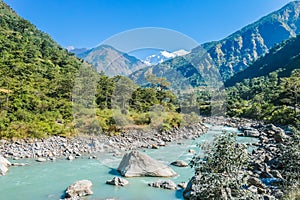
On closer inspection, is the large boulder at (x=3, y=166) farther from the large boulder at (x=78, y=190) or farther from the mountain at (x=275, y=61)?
the mountain at (x=275, y=61)

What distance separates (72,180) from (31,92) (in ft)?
54.3

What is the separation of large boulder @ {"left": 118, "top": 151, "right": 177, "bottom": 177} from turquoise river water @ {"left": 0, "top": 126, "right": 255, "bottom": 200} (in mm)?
354

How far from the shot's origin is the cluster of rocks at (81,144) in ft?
55.3

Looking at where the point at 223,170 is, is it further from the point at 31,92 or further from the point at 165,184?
the point at 31,92

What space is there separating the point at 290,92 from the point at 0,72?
36.1 metres

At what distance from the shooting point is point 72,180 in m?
12.1

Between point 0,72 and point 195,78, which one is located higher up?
point 195,78

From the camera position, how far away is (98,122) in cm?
2369

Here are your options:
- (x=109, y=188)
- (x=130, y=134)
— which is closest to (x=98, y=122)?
(x=130, y=134)

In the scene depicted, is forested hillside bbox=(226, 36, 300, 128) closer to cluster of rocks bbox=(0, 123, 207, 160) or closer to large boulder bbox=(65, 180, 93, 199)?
cluster of rocks bbox=(0, 123, 207, 160)

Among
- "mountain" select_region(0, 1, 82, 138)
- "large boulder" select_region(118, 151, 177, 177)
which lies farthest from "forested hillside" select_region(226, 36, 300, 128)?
"mountain" select_region(0, 1, 82, 138)

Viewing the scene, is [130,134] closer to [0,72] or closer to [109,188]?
[109,188]

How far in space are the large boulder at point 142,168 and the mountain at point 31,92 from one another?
9.74 m

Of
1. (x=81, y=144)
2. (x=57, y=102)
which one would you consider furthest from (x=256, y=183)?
(x=57, y=102)
